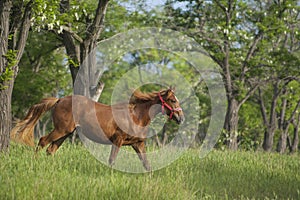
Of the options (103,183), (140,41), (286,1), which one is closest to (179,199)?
(103,183)

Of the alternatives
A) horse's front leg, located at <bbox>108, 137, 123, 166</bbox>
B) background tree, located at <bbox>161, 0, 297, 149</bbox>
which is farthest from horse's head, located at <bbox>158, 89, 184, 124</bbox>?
background tree, located at <bbox>161, 0, 297, 149</bbox>

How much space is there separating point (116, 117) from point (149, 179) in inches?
57.3

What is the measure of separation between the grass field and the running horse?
0.53 m

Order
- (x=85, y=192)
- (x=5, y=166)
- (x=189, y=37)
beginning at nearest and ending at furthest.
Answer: (x=85, y=192), (x=5, y=166), (x=189, y=37)

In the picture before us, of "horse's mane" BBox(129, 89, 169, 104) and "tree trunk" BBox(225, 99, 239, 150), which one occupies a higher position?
"horse's mane" BBox(129, 89, 169, 104)

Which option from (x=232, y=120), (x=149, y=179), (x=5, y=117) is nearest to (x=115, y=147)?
(x=149, y=179)

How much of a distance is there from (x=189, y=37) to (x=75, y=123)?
12.7 meters

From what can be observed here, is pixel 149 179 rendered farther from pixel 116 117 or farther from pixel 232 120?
pixel 232 120

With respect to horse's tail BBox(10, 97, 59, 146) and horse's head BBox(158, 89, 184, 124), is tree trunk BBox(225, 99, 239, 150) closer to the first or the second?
horse's tail BBox(10, 97, 59, 146)

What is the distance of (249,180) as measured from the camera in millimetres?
9391

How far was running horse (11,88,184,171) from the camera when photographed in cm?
A: 866

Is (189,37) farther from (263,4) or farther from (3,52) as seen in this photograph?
(3,52)

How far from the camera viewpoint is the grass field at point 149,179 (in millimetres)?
6828

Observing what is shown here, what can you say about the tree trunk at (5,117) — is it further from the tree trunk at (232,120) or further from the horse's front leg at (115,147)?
the tree trunk at (232,120)
